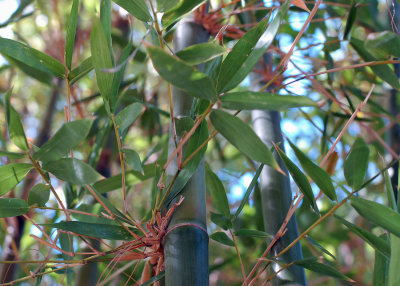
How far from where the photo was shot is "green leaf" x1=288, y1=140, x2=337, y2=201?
1.19 ft

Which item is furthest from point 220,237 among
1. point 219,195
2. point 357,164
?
point 357,164

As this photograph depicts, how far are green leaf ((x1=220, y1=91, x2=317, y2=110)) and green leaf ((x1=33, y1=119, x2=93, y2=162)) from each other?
3.9 inches

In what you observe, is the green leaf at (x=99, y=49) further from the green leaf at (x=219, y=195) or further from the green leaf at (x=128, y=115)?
the green leaf at (x=219, y=195)

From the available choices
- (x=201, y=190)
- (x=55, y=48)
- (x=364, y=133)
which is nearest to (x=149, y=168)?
(x=201, y=190)

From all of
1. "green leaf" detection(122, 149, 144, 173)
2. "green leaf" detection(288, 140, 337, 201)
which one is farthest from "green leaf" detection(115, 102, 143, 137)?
"green leaf" detection(288, 140, 337, 201)

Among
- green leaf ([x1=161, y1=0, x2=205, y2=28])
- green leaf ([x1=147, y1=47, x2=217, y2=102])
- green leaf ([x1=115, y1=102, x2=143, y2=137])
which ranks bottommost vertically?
green leaf ([x1=147, y1=47, x2=217, y2=102])

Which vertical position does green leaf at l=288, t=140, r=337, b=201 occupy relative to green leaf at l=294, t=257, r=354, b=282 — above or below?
above

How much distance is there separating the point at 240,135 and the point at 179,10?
0.39 feet

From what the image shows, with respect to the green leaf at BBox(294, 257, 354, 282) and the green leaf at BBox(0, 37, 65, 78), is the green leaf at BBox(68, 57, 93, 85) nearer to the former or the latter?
the green leaf at BBox(0, 37, 65, 78)

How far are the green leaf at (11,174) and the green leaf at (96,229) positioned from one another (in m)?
0.05

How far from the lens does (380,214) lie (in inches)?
13.5

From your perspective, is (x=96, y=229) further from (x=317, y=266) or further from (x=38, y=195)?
(x=317, y=266)

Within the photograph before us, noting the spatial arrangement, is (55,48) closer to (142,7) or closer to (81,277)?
(81,277)

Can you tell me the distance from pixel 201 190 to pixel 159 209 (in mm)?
46
